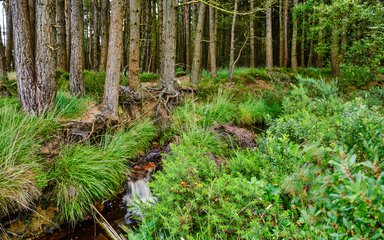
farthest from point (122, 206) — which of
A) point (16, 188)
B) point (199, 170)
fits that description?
point (199, 170)

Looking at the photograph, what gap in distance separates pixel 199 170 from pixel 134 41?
16.8 ft

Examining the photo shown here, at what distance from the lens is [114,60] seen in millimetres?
6406

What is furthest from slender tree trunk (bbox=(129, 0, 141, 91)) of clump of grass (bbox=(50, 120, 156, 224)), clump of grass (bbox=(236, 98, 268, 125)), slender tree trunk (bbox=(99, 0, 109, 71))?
slender tree trunk (bbox=(99, 0, 109, 71))

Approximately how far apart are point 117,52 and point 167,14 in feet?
8.71

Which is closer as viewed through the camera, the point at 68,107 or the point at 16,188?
the point at 16,188

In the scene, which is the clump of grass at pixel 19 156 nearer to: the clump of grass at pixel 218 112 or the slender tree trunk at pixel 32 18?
the slender tree trunk at pixel 32 18

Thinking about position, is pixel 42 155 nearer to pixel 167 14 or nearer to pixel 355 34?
pixel 167 14

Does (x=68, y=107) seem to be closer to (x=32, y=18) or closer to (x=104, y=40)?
(x=32, y=18)


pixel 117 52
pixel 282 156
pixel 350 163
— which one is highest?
pixel 117 52

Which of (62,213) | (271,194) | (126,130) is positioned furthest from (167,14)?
(271,194)

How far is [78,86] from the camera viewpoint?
7422 mm

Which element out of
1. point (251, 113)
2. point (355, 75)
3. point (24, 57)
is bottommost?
point (251, 113)

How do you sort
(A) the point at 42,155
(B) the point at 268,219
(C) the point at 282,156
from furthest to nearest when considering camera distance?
(A) the point at 42,155 < (C) the point at 282,156 < (B) the point at 268,219

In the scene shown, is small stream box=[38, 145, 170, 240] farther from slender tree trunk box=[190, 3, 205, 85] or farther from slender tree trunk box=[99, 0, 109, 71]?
slender tree trunk box=[99, 0, 109, 71]
